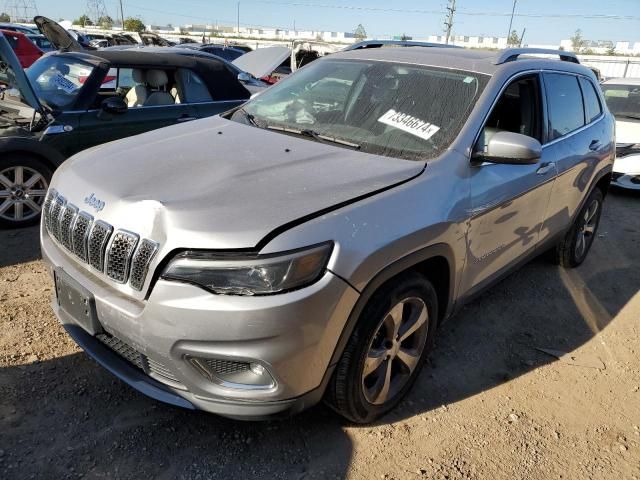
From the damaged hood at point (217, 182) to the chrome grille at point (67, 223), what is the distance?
0.14ft

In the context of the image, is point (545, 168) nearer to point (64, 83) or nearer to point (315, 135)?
point (315, 135)

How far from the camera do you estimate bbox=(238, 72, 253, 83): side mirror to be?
6.26m

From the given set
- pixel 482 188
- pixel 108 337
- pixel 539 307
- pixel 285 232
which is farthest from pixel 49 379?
pixel 539 307

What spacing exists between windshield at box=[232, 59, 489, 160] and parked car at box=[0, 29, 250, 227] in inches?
84.2

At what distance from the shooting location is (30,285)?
3.75 meters

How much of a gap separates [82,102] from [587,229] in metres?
4.85

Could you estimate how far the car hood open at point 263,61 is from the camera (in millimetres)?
6496

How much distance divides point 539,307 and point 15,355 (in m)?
3.56

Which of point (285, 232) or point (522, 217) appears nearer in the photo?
point (285, 232)

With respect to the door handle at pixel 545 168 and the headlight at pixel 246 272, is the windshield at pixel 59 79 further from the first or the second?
the door handle at pixel 545 168

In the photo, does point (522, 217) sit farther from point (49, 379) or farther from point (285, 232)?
point (49, 379)

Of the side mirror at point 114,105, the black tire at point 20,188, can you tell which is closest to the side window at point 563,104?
the side mirror at point 114,105

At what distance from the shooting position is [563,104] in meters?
3.82

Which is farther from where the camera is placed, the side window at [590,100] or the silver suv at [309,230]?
the side window at [590,100]
